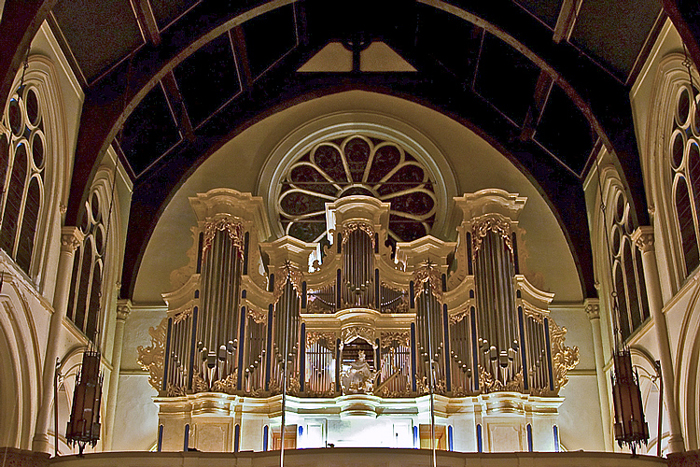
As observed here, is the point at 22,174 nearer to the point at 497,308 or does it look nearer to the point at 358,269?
the point at 358,269

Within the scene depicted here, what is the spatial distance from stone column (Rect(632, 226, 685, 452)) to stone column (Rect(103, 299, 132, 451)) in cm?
1047

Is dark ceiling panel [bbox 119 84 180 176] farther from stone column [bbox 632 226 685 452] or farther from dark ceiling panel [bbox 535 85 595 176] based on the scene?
stone column [bbox 632 226 685 452]

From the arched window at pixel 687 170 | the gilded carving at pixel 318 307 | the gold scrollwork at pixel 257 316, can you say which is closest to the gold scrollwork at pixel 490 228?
the gilded carving at pixel 318 307

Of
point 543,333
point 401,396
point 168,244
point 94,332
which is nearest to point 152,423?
point 94,332

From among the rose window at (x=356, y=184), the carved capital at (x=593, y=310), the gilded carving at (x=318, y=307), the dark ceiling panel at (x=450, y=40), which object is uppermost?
the dark ceiling panel at (x=450, y=40)

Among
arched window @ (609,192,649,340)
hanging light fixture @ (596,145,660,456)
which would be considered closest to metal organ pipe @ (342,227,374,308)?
arched window @ (609,192,649,340)

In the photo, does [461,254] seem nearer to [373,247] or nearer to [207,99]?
[373,247]

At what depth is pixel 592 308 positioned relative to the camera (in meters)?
17.6

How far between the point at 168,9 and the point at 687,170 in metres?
9.77

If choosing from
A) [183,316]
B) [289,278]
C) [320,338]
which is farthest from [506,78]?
[183,316]

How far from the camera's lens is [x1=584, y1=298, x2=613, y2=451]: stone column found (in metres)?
16.7

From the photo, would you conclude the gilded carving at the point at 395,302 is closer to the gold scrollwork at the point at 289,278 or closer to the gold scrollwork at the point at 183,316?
the gold scrollwork at the point at 289,278

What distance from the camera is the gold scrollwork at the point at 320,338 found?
1591 centimetres

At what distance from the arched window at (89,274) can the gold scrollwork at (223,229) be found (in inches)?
86.0
